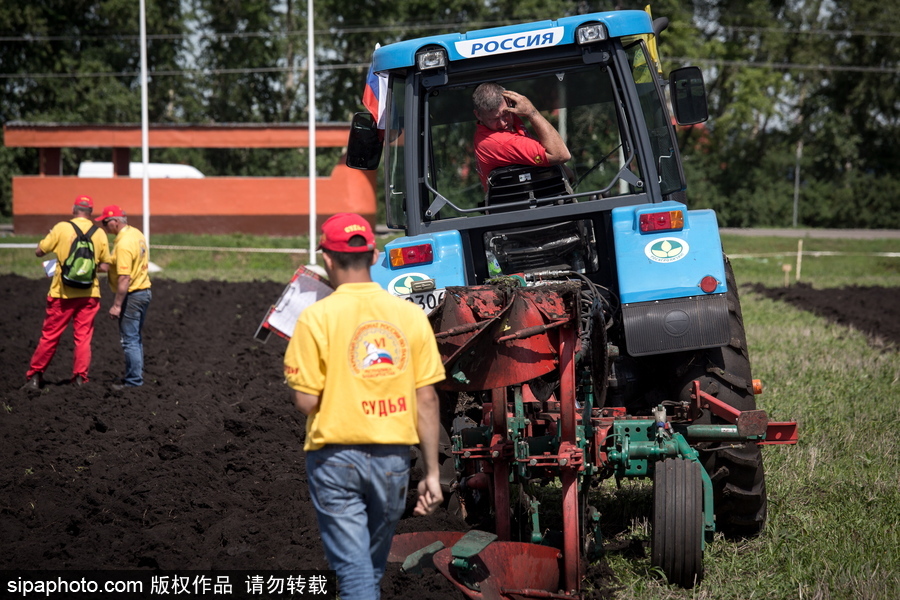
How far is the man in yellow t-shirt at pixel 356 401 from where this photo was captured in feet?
11.4

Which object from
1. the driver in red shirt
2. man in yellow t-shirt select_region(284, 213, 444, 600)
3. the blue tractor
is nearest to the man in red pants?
the blue tractor

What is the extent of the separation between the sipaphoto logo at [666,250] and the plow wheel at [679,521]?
109 centimetres

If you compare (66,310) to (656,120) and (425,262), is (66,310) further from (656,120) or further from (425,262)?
(656,120)

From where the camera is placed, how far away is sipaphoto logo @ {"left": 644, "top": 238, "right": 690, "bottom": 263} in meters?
4.99

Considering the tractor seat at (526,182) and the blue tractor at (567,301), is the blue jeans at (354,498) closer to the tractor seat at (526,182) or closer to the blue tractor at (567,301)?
the blue tractor at (567,301)

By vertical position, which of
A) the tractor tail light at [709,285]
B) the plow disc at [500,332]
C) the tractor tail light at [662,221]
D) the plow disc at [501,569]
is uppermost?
the tractor tail light at [662,221]

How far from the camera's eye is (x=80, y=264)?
9.28m

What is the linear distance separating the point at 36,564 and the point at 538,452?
248 centimetres

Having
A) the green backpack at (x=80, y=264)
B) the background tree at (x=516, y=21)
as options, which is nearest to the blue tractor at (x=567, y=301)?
the green backpack at (x=80, y=264)

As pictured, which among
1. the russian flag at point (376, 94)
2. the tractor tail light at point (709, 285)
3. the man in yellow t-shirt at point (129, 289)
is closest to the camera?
the tractor tail light at point (709, 285)

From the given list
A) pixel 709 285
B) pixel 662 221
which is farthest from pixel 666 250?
pixel 709 285

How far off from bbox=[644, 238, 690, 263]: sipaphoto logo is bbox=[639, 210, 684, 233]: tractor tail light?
67 millimetres

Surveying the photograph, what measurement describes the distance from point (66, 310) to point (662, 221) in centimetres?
656

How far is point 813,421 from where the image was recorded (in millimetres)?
7527
